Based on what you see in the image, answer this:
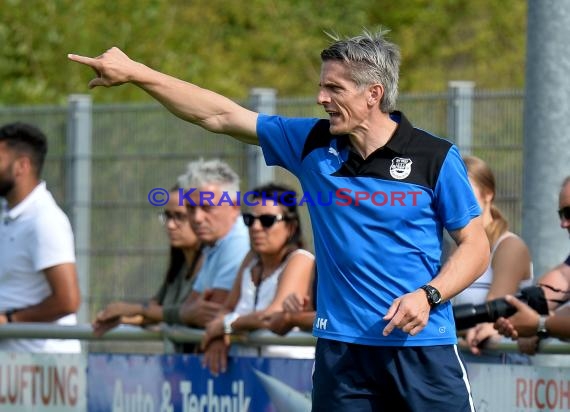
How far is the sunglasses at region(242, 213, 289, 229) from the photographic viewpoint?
8.23 meters

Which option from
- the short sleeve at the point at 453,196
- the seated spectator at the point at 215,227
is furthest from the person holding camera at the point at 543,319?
the seated spectator at the point at 215,227

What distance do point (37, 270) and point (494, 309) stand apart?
10.0ft

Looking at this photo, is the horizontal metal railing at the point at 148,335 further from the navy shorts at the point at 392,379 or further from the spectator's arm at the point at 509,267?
the navy shorts at the point at 392,379

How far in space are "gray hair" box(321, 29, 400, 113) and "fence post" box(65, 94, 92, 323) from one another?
7.96m

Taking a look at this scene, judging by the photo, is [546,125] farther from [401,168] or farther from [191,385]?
[191,385]

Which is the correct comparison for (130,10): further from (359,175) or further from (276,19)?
(359,175)

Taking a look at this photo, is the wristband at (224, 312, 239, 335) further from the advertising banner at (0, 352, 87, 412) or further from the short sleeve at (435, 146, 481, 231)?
the short sleeve at (435, 146, 481, 231)

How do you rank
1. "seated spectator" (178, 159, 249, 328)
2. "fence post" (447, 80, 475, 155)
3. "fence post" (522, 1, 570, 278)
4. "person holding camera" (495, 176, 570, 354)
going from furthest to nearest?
"fence post" (447, 80, 475, 155) < "seated spectator" (178, 159, 249, 328) < "fence post" (522, 1, 570, 278) < "person holding camera" (495, 176, 570, 354)

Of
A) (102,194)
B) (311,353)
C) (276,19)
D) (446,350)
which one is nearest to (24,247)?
(311,353)

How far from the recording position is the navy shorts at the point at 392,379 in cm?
602

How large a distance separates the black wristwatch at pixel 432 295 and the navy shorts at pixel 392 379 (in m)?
0.25

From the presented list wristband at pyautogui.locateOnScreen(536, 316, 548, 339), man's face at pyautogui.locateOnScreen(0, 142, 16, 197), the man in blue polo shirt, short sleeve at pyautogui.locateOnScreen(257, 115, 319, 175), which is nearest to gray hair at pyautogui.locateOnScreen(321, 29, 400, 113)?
the man in blue polo shirt

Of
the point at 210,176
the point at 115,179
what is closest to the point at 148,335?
the point at 210,176

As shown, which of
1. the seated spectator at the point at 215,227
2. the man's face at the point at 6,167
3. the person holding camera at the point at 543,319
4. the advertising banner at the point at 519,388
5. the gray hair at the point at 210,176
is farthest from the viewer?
the man's face at the point at 6,167
